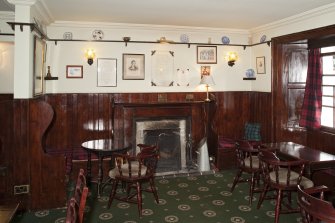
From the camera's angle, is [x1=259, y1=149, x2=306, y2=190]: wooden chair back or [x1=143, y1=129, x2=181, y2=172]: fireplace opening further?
[x1=143, y1=129, x2=181, y2=172]: fireplace opening

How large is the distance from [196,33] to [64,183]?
3.64 metres

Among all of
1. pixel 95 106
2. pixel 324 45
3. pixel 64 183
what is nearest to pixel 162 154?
pixel 95 106

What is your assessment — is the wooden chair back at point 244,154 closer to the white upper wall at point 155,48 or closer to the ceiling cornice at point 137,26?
the white upper wall at point 155,48

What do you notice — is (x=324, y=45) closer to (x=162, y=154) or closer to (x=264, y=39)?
(x=264, y=39)

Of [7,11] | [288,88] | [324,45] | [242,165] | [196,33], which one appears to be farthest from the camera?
[196,33]

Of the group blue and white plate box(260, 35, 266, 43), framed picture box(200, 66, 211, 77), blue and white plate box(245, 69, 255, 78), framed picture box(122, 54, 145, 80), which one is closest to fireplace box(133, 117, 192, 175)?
framed picture box(122, 54, 145, 80)

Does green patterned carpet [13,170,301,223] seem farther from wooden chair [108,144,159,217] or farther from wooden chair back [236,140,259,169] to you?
wooden chair back [236,140,259,169]

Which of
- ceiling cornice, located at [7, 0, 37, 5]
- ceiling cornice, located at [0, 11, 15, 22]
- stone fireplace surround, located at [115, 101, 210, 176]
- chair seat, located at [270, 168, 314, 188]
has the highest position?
ceiling cornice, located at [0, 11, 15, 22]

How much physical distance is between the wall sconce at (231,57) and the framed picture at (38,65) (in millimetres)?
3403

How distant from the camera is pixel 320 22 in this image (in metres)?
4.35

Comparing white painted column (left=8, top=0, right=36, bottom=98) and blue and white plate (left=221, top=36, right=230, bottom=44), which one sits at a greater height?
blue and white plate (left=221, top=36, right=230, bottom=44)

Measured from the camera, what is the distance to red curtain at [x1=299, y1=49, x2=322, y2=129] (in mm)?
5133

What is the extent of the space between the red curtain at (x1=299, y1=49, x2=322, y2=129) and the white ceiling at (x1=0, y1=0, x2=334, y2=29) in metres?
0.97

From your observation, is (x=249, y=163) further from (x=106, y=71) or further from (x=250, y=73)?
(x=106, y=71)
